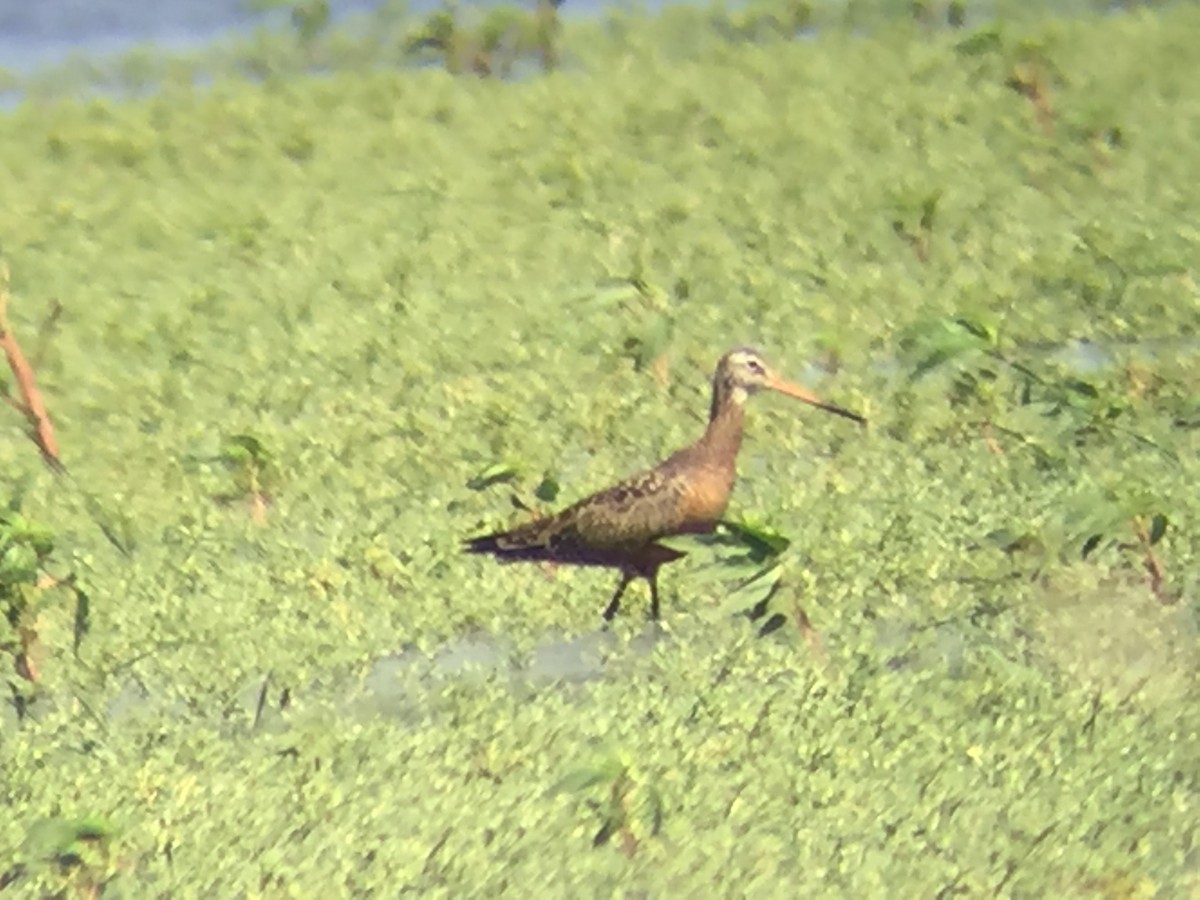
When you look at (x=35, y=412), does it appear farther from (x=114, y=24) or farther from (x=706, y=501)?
(x=114, y=24)

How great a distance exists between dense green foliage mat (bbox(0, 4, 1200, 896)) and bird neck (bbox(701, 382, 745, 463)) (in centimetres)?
25

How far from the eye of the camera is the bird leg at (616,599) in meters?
4.34

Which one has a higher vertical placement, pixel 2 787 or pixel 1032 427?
pixel 1032 427

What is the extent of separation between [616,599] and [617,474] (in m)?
0.74

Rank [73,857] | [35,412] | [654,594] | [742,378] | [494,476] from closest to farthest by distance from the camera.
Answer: [73,857] < [654,594] < [742,378] < [494,476] < [35,412]

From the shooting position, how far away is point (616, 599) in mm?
4367

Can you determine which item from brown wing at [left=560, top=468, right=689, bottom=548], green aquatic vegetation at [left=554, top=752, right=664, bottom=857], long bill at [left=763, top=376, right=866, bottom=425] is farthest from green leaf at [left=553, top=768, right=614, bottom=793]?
long bill at [left=763, top=376, right=866, bottom=425]

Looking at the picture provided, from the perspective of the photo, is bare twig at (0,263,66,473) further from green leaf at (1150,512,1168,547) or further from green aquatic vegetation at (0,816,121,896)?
green leaf at (1150,512,1168,547)

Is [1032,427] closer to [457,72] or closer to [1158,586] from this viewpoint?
[1158,586]

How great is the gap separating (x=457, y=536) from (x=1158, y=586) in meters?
1.68

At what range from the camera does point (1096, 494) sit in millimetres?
4254

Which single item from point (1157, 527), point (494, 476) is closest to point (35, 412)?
point (494, 476)

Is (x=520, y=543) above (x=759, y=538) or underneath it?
underneath

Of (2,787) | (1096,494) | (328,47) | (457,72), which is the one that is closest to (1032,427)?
(1096,494)
